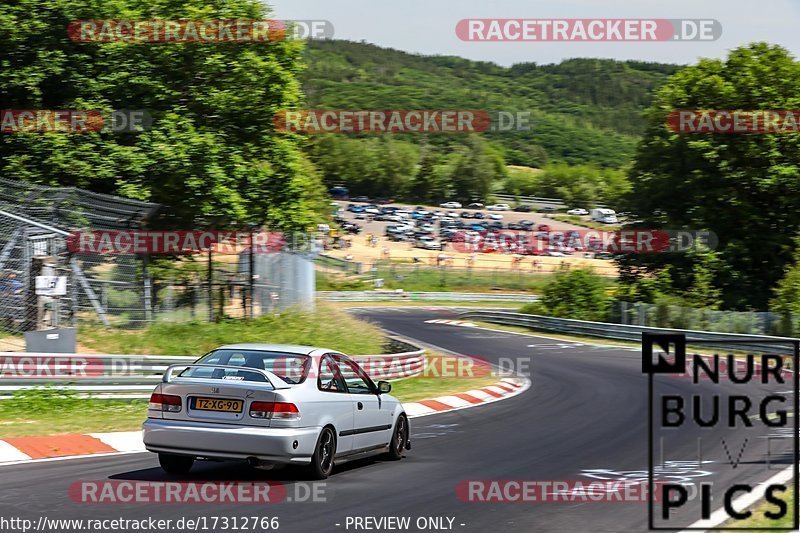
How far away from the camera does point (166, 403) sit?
9.60 m

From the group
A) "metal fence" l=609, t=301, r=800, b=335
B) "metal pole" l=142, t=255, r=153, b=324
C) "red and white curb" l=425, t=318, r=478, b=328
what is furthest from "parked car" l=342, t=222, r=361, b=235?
"metal pole" l=142, t=255, r=153, b=324

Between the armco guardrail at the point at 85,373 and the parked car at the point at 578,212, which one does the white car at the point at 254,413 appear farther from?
the parked car at the point at 578,212

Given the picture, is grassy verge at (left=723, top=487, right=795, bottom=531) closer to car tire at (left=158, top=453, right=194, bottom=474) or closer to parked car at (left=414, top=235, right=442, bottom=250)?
car tire at (left=158, top=453, right=194, bottom=474)

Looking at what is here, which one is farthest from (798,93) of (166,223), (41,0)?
(41,0)

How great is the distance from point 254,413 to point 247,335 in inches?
597

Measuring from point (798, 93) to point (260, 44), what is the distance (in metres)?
26.1

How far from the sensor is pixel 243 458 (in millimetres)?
9359

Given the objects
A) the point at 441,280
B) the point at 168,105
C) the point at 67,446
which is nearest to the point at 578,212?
the point at 441,280

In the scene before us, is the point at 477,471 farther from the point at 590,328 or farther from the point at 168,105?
the point at 590,328

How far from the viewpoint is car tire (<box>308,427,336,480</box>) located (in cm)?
969

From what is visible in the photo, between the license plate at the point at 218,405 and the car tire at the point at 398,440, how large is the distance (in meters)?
2.77

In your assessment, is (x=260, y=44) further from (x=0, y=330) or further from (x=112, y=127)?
(x=0, y=330)

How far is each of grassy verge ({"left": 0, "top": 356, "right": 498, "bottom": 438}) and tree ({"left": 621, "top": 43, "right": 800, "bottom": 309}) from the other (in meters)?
31.6

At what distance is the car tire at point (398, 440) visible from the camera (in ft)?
38.5
